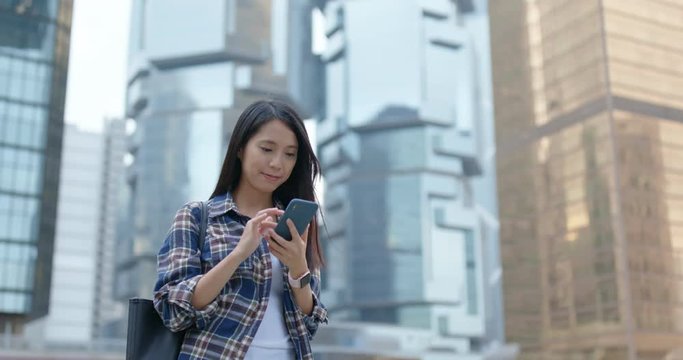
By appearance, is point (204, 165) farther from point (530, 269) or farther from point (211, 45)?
point (530, 269)

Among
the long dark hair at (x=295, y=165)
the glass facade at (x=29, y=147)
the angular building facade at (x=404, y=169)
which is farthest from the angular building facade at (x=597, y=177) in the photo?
the long dark hair at (x=295, y=165)

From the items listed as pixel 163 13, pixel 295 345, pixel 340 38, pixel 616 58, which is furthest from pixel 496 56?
pixel 295 345

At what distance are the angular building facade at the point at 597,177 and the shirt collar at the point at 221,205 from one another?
29.2 meters

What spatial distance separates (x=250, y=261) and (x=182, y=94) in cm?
4438

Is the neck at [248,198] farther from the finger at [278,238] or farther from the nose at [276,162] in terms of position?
the finger at [278,238]

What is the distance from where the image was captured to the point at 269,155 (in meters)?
1.51

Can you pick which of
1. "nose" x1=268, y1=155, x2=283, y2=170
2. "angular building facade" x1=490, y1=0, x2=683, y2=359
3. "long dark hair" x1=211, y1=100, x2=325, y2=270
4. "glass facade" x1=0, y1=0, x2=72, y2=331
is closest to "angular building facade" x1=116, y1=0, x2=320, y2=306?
"glass facade" x1=0, y1=0, x2=72, y2=331

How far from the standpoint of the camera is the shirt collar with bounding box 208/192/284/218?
1.48 meters

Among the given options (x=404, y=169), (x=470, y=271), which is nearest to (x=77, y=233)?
(x=404, y=169)

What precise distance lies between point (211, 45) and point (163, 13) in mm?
A: 3639

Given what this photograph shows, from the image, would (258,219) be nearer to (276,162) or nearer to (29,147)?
(276,162)

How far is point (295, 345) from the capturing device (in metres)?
1.44

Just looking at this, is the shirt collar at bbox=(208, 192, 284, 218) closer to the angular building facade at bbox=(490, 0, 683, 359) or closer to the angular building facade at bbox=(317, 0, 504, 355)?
the angular building facade at bbox=(490, 0, 683, 359)

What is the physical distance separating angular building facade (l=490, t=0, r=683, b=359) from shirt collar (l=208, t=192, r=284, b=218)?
29.2 m
